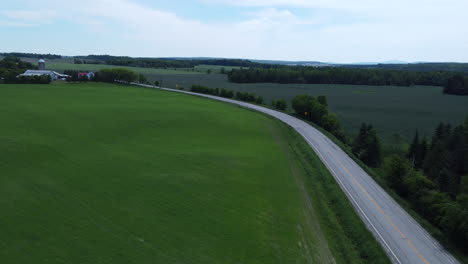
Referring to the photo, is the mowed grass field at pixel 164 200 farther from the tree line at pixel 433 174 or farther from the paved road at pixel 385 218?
the tree line at pixel 433 174

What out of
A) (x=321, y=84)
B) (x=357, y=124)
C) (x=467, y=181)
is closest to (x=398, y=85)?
(x=321, y=84)

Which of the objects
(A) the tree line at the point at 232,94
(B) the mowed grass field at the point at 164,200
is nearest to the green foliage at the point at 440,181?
(B) the mowed grass field at the point at 164,200

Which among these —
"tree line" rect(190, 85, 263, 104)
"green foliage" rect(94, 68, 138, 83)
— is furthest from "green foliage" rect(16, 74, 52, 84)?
"tree line" rect(190, 85, 263, 104)

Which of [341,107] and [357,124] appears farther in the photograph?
[341,107]

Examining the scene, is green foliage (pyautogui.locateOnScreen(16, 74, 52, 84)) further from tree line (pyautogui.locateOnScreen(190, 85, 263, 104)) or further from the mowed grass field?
the mowed grass field

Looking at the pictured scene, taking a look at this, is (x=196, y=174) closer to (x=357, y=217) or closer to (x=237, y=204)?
(x=237, y=204)

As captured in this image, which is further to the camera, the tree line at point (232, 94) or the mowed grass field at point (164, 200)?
the tree line at point (232, 94)
